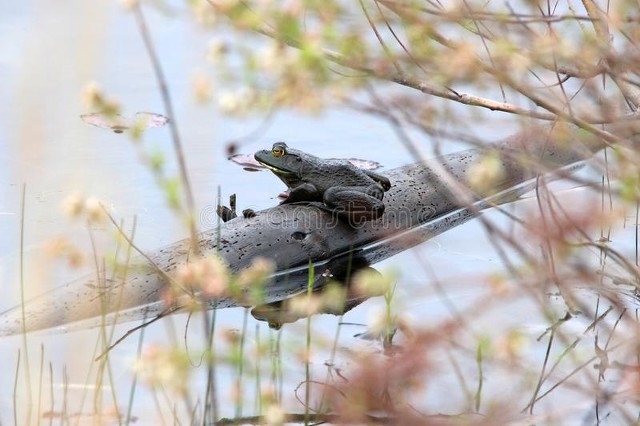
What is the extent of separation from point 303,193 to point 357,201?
0.89 ft

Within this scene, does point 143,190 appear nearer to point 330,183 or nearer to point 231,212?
point 231,212

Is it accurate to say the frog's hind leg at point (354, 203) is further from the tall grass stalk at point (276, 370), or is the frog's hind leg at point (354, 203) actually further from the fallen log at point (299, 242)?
the tall grass stalk at point (276, 370)

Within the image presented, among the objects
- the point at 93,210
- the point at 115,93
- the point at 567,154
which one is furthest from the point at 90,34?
the point at 93,210

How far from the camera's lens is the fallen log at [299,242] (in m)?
4.12

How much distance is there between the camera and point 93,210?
2.60 metres

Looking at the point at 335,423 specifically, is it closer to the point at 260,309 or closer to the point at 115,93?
the point at 260,309

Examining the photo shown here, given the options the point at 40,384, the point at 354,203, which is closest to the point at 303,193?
the point at 354,203

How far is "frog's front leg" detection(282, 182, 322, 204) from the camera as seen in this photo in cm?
498

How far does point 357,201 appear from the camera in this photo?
4.86 metres

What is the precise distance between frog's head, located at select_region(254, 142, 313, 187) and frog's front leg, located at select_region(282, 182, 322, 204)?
3.7 inches

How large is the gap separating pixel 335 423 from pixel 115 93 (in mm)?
3946

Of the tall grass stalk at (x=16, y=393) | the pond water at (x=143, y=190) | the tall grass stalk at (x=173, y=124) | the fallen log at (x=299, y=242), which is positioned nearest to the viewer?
the tall grass stalk at (x=173, y=124)

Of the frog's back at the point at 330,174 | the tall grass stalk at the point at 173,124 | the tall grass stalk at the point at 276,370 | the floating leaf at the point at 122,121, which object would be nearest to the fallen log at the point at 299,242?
the frog's back at the point at 330,174

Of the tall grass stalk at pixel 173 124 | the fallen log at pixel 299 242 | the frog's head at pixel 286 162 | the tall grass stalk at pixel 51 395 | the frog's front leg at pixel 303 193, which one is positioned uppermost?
the frog's head at pixel 286 162
